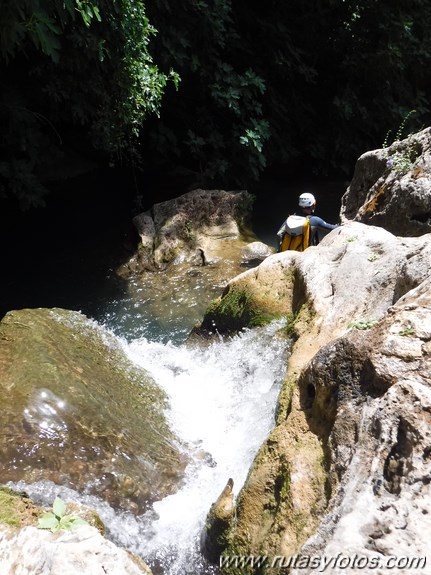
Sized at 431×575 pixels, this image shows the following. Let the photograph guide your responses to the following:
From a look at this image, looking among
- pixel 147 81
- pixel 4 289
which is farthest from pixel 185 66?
pixel 4 289

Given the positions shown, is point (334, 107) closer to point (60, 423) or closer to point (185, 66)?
point (185, 66)

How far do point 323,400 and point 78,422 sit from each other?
2139 millimetres

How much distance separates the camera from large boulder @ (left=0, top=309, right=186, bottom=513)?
158 inches

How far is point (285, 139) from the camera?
1320 cm

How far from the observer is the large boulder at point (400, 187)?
6.27 metres

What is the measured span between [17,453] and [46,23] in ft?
12.5

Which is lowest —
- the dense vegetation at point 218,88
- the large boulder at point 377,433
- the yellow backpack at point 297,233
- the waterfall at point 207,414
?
the waterfall at point 207,414

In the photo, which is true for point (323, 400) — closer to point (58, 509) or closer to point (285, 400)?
point (285, 400)

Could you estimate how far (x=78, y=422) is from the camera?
431cm

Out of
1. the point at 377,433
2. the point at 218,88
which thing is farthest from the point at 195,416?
the point at 218,88

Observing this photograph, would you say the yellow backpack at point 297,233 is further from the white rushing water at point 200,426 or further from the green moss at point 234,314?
the white rushing water at point 200,426

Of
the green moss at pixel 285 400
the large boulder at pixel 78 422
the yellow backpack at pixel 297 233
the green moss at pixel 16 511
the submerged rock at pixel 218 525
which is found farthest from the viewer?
the yellow backpack at pixel 297 233

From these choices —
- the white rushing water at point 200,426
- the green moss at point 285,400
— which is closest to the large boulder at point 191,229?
the white rushing water at point 200,426

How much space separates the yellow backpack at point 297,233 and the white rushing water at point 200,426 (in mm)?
1825
